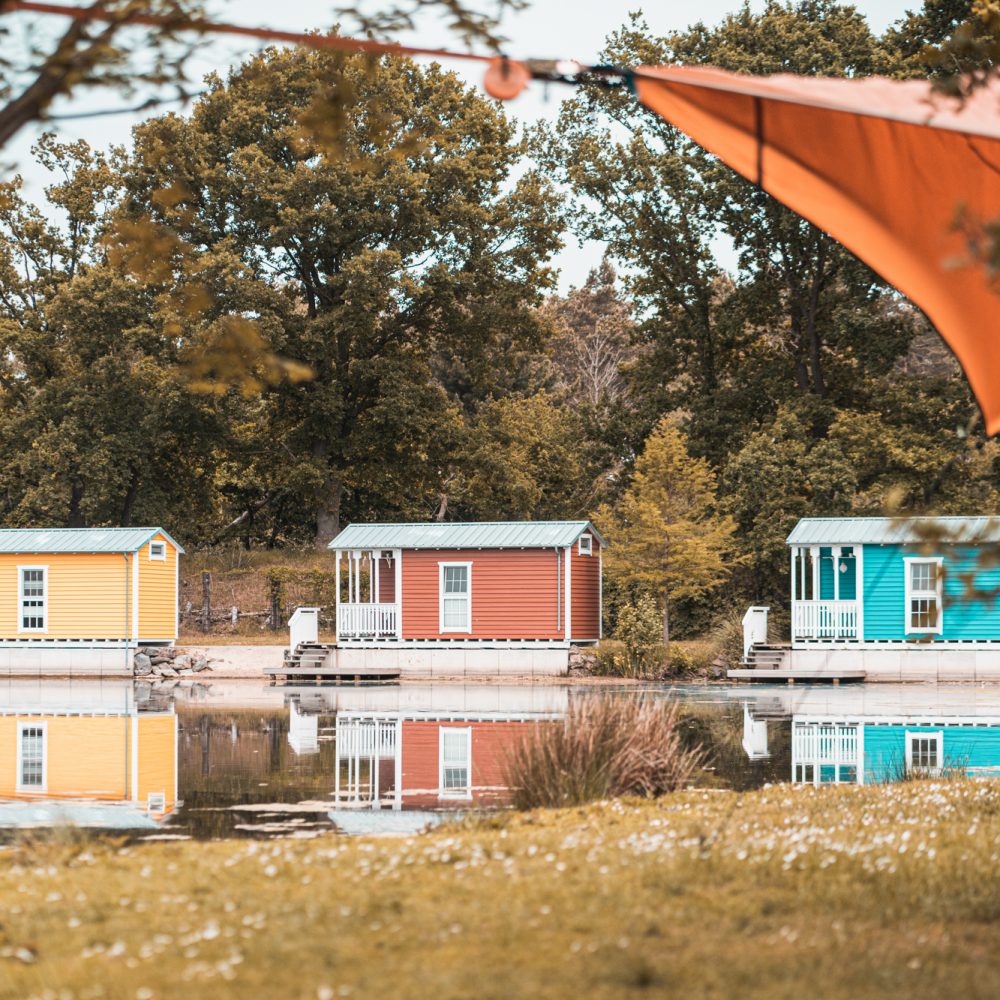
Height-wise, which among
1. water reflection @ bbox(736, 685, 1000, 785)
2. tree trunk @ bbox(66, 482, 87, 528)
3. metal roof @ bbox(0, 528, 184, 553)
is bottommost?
water reflection @ bbox(736, 685, 1000, 785)

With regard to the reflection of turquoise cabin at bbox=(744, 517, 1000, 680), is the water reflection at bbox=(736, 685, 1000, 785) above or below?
below

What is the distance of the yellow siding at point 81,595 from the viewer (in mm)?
32375

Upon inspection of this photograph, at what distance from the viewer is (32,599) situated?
108ft

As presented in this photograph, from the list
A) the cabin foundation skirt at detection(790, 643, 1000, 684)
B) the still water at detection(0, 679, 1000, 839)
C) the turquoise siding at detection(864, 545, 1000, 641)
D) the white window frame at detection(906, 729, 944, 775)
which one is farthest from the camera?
the turquoise siding at detection(864, 545, 1000, 641)

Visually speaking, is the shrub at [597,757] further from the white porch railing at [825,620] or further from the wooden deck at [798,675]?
the white porch railing at [825,620]

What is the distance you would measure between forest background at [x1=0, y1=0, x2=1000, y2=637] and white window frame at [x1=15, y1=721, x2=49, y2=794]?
17.6 metres

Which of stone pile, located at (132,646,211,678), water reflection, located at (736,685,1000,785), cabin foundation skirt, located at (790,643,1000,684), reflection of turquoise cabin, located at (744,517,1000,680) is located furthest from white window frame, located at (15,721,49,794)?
cabin foundation skirt, located at (790,643,1000,684)

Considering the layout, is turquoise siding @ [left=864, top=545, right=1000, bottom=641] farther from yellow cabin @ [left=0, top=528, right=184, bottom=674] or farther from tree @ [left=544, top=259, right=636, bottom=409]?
tree @ [left=544, top=259, right=636, bottom=409]

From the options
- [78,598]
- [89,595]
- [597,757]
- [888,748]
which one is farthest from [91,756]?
[78,598]

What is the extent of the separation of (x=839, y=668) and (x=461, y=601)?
838 cm

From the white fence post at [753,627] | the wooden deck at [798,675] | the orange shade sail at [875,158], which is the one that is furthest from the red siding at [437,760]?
the white fence post at [753,627]

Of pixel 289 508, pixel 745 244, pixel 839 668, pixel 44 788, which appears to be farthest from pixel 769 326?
pixel 44 788

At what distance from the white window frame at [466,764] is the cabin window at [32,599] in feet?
55.6

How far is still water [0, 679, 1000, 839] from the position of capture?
11.1 meters
